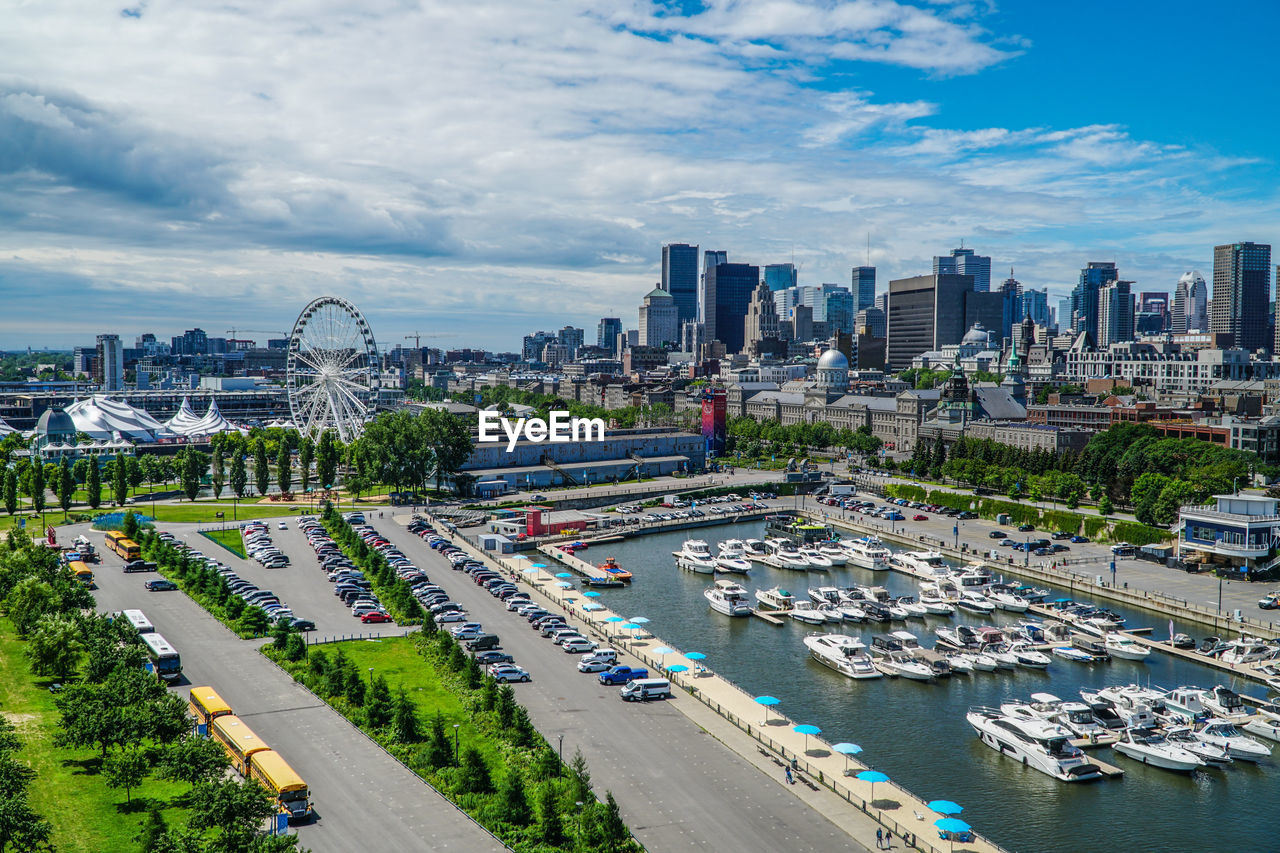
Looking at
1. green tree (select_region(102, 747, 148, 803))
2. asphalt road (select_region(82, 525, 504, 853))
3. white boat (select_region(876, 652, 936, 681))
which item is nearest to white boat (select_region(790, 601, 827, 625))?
white boat (select_region(876, 652, 936, 681))

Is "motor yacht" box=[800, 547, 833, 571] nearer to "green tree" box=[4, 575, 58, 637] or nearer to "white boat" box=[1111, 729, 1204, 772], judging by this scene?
"white boat" box=[1111, 729, 1204, 772]

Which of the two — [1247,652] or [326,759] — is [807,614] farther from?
[326,759]

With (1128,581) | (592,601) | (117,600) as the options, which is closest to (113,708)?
(117,600)

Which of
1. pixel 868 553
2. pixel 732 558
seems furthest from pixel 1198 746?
pixel 732 558

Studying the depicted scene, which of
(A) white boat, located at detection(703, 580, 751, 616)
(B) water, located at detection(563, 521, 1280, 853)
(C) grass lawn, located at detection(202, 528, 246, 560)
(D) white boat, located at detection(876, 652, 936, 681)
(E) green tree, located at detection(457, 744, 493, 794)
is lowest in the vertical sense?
(B) water, located at detection(563, 521, 1280, 853)

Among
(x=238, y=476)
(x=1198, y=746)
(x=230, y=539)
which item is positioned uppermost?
(x=238, y=476)
